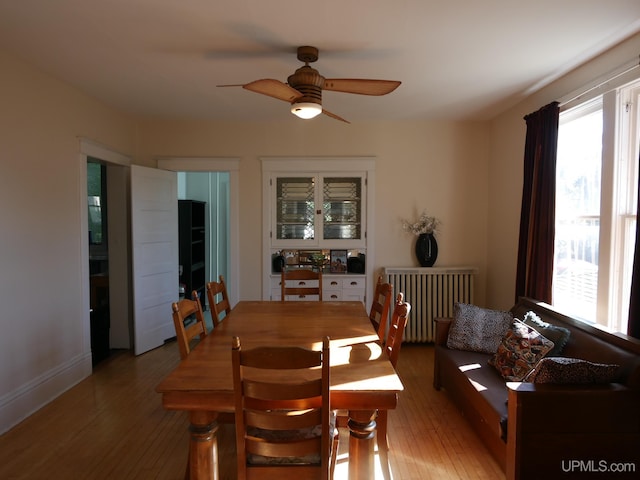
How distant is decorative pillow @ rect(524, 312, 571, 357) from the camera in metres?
2.42

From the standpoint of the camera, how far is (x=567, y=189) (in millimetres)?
3154

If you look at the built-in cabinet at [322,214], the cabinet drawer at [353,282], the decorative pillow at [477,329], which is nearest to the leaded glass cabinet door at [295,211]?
the built-in cabinet at [322,214]

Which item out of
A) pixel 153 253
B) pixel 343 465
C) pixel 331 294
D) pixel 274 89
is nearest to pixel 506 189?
pixel 331 294

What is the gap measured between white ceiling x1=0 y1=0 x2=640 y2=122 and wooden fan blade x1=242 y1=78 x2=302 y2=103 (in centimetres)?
40

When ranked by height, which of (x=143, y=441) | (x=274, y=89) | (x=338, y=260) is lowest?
(x=143, y=441)

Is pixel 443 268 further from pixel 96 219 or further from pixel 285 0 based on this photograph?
pixel 96 219

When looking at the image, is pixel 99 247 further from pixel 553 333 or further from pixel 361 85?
pixel 553 333

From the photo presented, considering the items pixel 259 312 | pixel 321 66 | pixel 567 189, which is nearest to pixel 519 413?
pixel 259 312

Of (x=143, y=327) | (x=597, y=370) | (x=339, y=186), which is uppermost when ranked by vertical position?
(x=339, y=186)

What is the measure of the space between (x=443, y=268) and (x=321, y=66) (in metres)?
2.62

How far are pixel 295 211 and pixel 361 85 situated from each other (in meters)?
2.46

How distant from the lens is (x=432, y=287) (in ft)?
14.6

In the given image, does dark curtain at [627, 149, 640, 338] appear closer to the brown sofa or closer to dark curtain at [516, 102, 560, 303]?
the brown sofa

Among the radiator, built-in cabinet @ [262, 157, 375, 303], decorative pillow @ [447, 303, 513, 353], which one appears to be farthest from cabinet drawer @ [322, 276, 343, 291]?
decorative pillow @ [447, 303, 513, 353]
